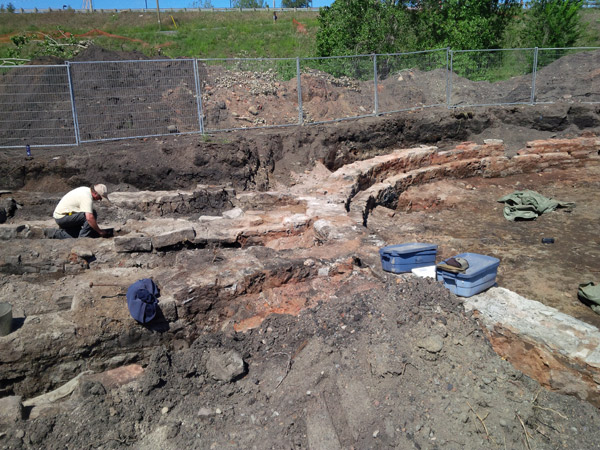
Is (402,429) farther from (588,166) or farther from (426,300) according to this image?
(588,166)

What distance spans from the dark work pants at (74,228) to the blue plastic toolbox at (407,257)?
4361 mm

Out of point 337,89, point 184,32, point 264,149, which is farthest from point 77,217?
point 184,32

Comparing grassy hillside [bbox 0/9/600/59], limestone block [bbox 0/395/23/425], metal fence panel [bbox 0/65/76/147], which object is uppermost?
grassy hillside [bbox 0/9/600/59]

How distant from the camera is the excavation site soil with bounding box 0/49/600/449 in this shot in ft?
11.5

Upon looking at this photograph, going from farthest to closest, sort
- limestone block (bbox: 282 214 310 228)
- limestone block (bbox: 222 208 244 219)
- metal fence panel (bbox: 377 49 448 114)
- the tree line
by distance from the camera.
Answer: the tree line < metal fence panel (bbox: 377 49 448 114) < limestone block (bbox: 222 208 244 219) < limestone block (bbox: 282 214 310 228)

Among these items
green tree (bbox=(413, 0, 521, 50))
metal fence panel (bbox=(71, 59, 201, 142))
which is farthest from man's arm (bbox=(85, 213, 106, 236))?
green tree (bbox=(413, 0, 521, 50))

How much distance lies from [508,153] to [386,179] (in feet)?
13.7

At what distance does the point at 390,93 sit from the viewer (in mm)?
13766

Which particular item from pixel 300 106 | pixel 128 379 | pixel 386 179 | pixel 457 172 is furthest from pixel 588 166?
pixel 128 379

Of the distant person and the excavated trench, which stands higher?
the distant person

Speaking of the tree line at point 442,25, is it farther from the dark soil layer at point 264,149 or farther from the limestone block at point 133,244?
the limestone block at point 133,244

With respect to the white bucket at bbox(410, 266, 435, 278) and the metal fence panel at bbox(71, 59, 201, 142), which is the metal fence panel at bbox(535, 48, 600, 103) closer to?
the metal fence panel at bbox(71, 59, 201, 142)

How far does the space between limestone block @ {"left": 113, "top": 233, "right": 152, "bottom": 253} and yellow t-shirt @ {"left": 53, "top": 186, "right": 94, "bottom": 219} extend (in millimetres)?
1008

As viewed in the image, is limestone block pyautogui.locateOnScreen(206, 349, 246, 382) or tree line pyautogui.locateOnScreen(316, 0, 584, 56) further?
tree line pyautogui.locateOnScreen(316, 0, 584, 56)
